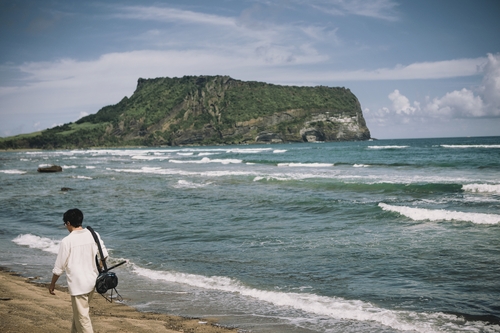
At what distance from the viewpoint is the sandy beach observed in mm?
5805

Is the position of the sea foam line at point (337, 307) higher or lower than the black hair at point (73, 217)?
lower

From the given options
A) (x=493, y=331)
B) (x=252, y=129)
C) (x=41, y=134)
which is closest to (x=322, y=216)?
(x=493, y=331)

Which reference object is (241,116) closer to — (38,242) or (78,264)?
(38,242)

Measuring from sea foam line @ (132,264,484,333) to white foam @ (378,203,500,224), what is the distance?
26.0ft

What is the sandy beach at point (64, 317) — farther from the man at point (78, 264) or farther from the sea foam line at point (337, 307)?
the sea foam line at point (337, 307)

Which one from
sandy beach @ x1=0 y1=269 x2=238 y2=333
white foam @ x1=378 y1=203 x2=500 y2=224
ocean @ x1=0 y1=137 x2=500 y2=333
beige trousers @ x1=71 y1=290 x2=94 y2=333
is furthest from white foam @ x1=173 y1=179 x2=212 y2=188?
beige trousers @ x1=71 y1=290 x2=94 y2=333

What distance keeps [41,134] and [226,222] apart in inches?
7014

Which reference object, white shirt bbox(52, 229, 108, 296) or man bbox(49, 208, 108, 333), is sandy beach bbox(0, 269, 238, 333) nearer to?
man bbox(49, 208, 108, 333)

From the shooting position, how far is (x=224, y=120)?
175 meters

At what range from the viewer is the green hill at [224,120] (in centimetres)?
16275

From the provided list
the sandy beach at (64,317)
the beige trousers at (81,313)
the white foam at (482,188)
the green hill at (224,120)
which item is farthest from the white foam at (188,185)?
the green hill at (224,120)

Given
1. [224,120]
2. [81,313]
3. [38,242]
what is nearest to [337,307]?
[81,313]

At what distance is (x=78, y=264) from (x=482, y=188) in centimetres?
2064

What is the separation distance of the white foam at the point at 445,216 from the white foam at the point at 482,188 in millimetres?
7071
